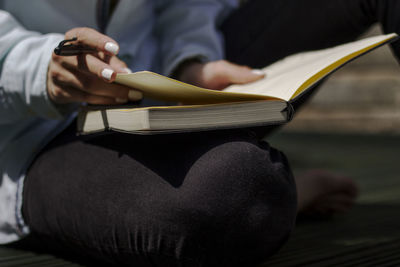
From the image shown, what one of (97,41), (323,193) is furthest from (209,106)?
(323,193)

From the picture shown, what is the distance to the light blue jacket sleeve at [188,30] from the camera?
2.78ft

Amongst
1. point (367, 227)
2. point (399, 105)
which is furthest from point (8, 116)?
point (399, 105)

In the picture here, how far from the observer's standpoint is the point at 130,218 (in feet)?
1.94

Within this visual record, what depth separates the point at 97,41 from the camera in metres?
0.57

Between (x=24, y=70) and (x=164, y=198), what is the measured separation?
0.27 metres

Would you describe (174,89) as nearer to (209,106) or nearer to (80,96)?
(209,106)

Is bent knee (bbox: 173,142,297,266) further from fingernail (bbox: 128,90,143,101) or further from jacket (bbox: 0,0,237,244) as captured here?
jacket (bbox: 0,0,237,244)

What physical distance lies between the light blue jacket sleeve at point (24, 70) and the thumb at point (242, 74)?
25 cm

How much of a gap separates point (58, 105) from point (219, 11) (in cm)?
44

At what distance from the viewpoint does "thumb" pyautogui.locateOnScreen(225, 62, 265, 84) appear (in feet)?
2.40

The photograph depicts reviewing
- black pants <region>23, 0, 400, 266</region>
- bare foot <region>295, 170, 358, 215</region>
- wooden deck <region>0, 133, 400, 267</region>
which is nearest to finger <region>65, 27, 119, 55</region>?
black pants <region>23, 0, 400, 266</region>

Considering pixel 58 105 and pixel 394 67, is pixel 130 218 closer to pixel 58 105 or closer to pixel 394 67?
pixel 58 105

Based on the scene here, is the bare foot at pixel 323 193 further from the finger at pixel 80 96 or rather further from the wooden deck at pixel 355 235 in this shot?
the finger at pixel 80 96

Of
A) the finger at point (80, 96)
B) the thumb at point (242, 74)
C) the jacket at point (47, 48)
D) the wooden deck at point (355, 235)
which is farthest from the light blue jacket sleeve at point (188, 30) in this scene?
the wooden deck at point (355, 235)
